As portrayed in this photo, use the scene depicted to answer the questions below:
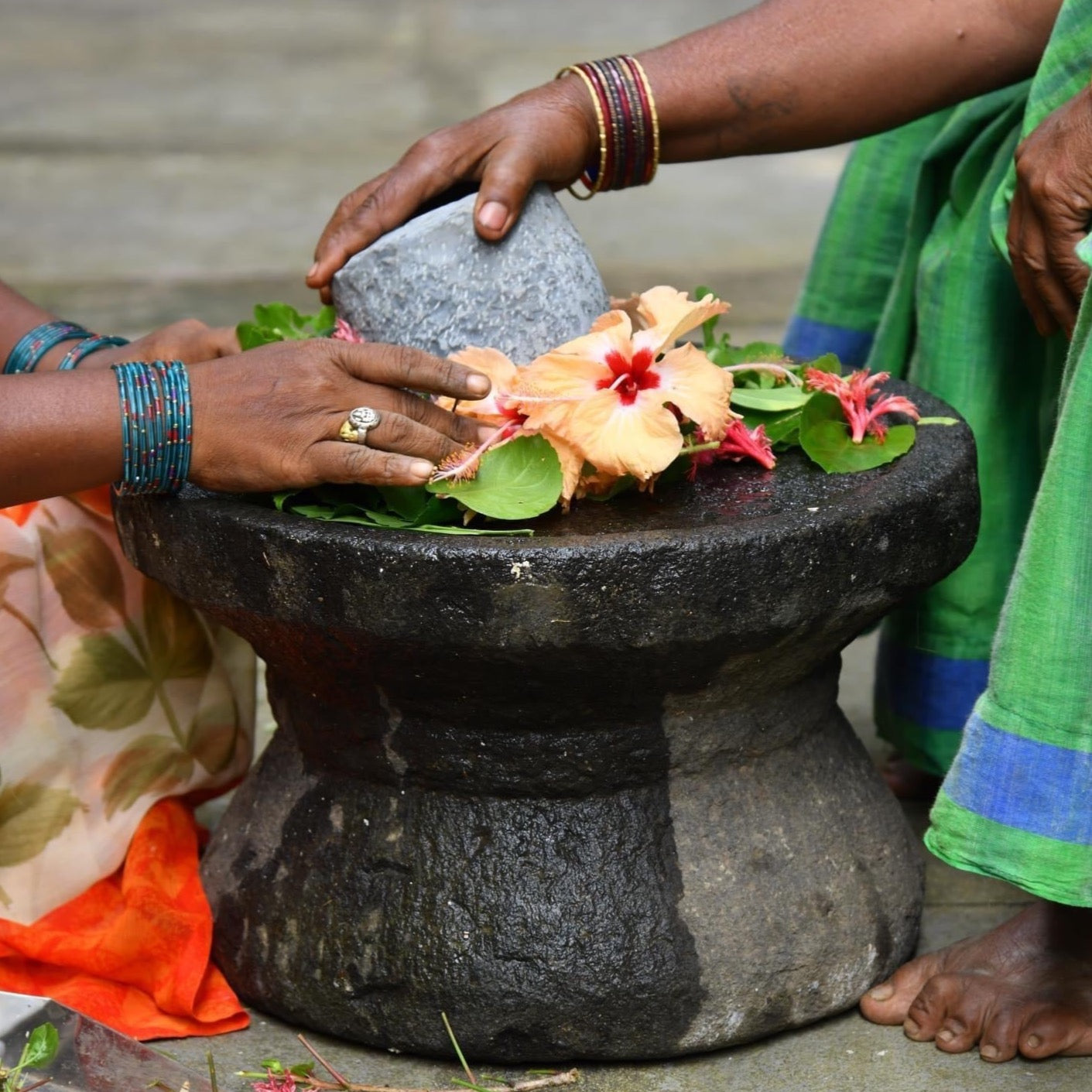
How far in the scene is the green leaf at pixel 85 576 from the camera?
89.3 inches

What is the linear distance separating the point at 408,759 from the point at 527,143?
2.70ft

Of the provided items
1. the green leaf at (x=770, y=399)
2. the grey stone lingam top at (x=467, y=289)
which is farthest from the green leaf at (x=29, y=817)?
the green leaf at (x=770, y=399)

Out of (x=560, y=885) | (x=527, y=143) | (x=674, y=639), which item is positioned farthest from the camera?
(x=527, y=143)

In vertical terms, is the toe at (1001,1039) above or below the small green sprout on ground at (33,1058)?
below

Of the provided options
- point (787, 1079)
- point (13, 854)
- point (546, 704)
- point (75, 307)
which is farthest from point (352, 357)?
point (75, 307)

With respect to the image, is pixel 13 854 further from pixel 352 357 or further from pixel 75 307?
pixel 75 307

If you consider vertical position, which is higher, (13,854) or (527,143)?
(527,143)

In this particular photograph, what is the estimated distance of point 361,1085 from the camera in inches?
80.5

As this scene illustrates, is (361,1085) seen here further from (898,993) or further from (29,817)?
(898,993)

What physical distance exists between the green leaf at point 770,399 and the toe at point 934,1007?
2.52ft

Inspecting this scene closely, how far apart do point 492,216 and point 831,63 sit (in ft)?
2.28

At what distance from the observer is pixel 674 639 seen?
185cm

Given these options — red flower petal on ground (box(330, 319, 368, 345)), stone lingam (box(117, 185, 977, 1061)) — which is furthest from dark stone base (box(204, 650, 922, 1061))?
red flower petal on ground (box(330, 319, 368, 345))

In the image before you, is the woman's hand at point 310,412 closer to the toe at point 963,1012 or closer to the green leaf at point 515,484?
the green leaf at point 515,484
